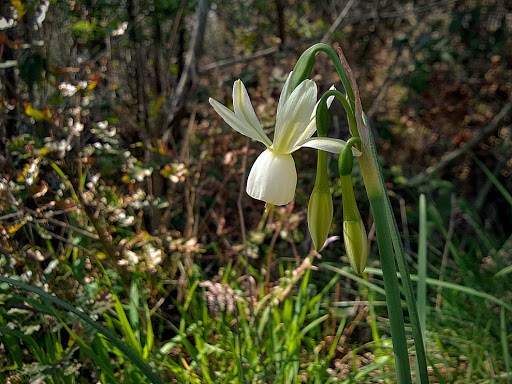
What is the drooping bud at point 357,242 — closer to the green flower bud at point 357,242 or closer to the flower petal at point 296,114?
the green flower bud at point 357,242

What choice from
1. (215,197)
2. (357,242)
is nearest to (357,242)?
(357,242)

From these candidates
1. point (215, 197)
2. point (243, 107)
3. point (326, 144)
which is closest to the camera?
point (326, 144)

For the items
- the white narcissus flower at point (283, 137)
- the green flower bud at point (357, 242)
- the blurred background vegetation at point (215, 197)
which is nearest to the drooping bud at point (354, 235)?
the green flower bud at point (357, 242)

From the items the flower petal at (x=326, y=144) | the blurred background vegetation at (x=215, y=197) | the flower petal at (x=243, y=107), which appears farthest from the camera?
the blurred background vegetation at (x=215, y=197)

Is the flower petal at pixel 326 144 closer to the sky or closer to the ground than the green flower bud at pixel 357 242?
closer to the sky

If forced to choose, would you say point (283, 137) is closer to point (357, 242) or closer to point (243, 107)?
point (243, 107)

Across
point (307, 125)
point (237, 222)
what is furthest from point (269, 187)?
point (237, 222)

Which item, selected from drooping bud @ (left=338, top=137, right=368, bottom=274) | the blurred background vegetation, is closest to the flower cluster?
drooping bud @ (left=338, top=137, right=368, bottom=274)
